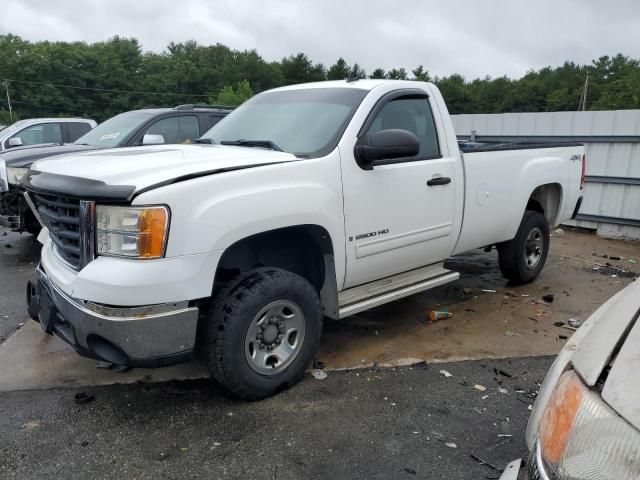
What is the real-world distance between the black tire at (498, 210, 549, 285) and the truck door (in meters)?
1.35

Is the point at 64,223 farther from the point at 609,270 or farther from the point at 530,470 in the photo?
the point at 609,270

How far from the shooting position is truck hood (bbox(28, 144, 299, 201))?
2.80 m

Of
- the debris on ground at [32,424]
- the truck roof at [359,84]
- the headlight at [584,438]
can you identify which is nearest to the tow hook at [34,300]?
the debris on ground at [32,424]

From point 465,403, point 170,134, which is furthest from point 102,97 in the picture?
point 465,403

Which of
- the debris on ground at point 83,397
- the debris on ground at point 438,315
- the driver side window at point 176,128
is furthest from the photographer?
the driver side window at point 176,128

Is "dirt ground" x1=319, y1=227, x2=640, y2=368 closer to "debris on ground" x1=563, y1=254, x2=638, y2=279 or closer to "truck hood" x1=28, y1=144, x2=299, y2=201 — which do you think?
"debris on ground" x1=563, y1=254, x2=638, y2=279

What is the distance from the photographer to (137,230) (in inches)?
107

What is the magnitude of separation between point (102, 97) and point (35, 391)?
92902mm

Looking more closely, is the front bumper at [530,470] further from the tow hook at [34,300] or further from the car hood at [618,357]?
the tow hook at [34,300]

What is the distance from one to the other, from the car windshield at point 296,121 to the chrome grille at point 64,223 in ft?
4.41

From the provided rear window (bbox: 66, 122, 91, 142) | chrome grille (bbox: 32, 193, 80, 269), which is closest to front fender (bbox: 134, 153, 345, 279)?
chrome grille (bbox: 32, 193, 80, 269)

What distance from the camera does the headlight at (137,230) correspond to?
272cm

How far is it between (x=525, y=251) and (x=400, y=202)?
2.44 m

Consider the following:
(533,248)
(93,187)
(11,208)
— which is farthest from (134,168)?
(11,208)
